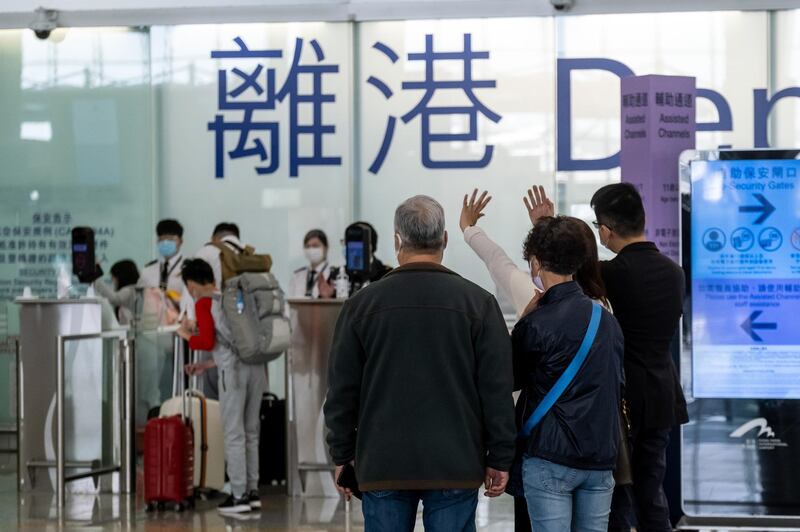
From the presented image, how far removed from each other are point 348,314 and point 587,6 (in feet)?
21.0

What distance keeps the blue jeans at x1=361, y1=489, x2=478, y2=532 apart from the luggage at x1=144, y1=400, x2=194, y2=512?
386 cm

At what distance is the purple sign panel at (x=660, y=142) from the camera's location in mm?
5336

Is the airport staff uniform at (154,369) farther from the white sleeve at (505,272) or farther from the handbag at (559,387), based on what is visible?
the handbag at (559,387)

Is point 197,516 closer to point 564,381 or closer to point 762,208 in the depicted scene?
point 762,208

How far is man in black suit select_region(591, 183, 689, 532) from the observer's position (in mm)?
4621

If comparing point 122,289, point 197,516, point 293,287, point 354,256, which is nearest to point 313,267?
point 293,287

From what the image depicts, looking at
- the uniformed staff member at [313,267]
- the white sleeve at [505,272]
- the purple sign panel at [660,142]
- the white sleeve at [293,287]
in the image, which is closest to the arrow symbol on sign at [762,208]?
the purple sign panel at [660,142]

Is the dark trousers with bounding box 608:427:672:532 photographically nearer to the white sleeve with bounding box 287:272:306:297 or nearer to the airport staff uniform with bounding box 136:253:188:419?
the airport staff uniform with bounding box 136:253:188:419

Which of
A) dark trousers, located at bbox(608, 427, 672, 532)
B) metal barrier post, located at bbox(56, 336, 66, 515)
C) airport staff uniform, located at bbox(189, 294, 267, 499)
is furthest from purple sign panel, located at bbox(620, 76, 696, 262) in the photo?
metal barrier post, located at bbox(56, 336, 66, 515)

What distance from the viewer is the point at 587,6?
9.43 m

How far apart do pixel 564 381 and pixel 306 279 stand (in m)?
6.22

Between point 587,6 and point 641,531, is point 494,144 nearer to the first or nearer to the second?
point 587,6

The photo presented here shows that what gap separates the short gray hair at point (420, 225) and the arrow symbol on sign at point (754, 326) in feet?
7.15

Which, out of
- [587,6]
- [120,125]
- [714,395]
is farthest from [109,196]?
[714,395]
